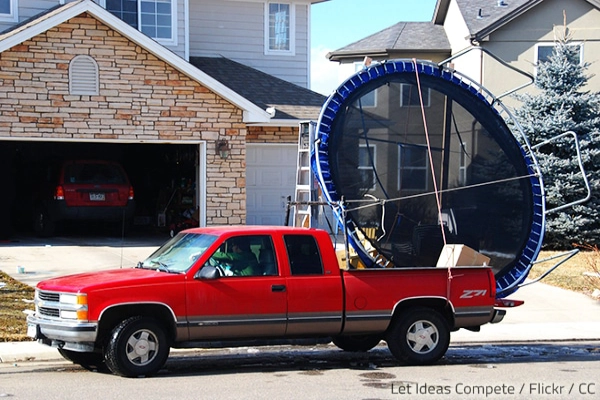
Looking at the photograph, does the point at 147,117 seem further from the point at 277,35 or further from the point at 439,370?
the point at 439,370

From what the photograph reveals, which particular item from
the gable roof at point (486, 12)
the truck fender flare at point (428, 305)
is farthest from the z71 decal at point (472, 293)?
the gable roof at point (486, 12)

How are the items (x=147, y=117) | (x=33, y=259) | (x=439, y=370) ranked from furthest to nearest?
(x=147, y=117) → (x=33, y=259) → (x=439, y=370)

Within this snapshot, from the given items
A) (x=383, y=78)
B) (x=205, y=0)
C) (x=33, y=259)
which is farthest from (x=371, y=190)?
(x=205, y=0)

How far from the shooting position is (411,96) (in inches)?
446

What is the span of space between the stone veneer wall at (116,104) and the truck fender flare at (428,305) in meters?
10.4

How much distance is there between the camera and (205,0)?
24312 millimetres

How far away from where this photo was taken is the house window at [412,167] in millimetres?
11078

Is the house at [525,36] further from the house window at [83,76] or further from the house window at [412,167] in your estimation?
the house window at [412,167]

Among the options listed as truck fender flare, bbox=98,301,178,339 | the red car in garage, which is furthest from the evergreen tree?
truck fender flare, bbox=98,301,178,339

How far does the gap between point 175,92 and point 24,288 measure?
6849mm

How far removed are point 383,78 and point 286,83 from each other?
41.4 ft

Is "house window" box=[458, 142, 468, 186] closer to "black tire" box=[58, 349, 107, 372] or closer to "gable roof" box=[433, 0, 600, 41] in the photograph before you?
"black tire" box=[58, 349, 107, 372]

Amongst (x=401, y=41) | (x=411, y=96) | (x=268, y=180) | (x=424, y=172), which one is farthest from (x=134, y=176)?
(x=424, y=172)

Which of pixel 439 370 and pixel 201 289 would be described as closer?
pixel 201 289
